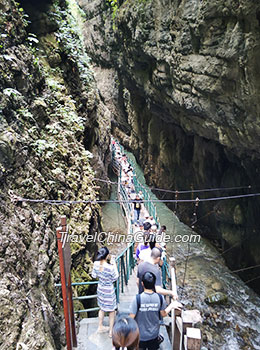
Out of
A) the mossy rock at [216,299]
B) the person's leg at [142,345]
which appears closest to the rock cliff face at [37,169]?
the person's leg at [142,345]

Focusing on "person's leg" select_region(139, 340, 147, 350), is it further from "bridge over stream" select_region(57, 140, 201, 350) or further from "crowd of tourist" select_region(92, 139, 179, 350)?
"bridge over stream" select_region(57, 140, 201, 350)

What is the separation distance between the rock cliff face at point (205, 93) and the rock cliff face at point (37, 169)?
330 centimetres

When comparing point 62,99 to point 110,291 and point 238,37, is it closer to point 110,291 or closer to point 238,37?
point 238,37

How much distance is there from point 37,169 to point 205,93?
5460 mm

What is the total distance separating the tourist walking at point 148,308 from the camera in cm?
288

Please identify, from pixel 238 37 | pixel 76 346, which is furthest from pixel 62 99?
pixel 76 346

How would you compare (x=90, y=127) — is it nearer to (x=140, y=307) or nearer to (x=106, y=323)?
(x=106, y=323)

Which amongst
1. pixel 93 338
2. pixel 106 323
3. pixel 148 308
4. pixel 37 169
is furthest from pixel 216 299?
pixel 37 169

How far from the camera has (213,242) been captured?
42.7ft

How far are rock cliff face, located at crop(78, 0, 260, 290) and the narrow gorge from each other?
0.14ft

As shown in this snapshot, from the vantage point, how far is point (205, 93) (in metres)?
8.08

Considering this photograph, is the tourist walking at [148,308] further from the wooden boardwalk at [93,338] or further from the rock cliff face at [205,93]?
the rock cliff face at [205,93]

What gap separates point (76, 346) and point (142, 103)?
55.0 ft

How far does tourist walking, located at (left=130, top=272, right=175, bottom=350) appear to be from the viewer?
9.44 feet
